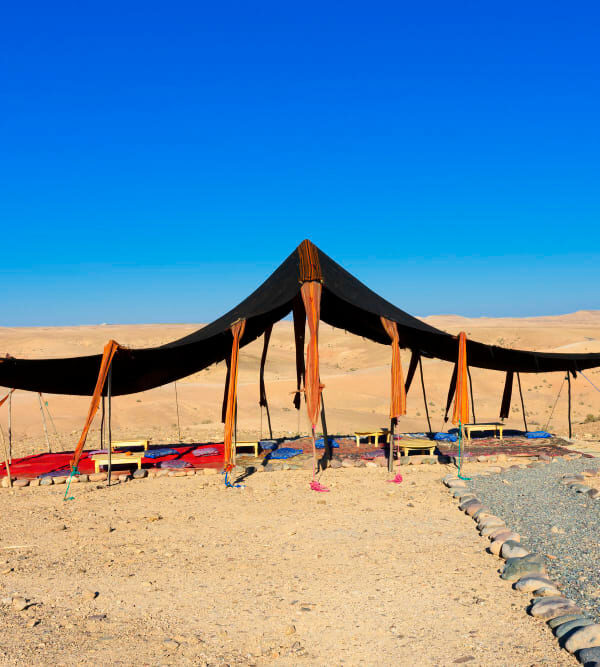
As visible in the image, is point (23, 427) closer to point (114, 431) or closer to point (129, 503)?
point (114, 431)

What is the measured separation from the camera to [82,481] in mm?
10375

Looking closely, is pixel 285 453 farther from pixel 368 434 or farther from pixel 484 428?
pixel 484 428

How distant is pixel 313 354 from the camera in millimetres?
10070

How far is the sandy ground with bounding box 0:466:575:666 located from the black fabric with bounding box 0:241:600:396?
7.68 ft

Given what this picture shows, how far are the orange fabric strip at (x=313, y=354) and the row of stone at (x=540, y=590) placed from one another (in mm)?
3205

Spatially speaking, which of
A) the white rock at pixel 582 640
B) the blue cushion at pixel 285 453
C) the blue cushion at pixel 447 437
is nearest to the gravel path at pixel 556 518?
the white rock at pixel 582 640

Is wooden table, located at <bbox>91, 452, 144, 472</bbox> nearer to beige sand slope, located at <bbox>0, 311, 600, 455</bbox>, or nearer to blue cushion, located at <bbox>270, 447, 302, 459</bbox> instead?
blue cushion, located at <bbox>270, 447, 302, 459</bbox>

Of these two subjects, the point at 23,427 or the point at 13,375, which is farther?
the point at 23,427

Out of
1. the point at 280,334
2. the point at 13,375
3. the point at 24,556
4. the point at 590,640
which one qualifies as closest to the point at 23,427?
the point at 13,375

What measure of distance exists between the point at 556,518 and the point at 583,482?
8.46 ft

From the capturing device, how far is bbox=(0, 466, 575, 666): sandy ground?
4.40 meters

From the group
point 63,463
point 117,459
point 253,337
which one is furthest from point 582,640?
point 63,463

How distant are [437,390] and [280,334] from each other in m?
44.2

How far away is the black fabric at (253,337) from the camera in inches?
407
